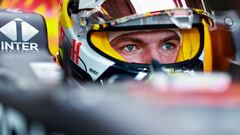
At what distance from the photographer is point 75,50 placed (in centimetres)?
169

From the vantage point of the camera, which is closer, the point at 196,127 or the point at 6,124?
the point at 196,127

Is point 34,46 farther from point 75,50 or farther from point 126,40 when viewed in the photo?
point 126,40

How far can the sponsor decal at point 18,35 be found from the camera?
1.82 m

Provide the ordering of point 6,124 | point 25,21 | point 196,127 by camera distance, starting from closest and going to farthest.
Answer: point 196,127, point 6,124, point 25,21

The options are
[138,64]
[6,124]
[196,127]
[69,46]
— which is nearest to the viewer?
[196,127]

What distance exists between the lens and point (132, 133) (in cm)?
67

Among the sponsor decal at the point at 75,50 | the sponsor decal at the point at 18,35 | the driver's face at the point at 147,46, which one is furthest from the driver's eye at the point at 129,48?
the sponsor decal at the point at 18,35

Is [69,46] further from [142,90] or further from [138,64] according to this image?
[142,90]

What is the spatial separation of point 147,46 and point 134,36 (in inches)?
2.0

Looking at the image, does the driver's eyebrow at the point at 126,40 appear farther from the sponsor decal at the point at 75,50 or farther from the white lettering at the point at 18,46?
the white lettering at the point at 18,46

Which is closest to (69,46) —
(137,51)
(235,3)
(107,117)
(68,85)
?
(137,51)

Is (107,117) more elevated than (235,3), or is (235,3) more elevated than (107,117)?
(235,3)

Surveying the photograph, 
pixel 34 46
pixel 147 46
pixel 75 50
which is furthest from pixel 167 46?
pixel 34 46

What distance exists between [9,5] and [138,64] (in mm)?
1280
